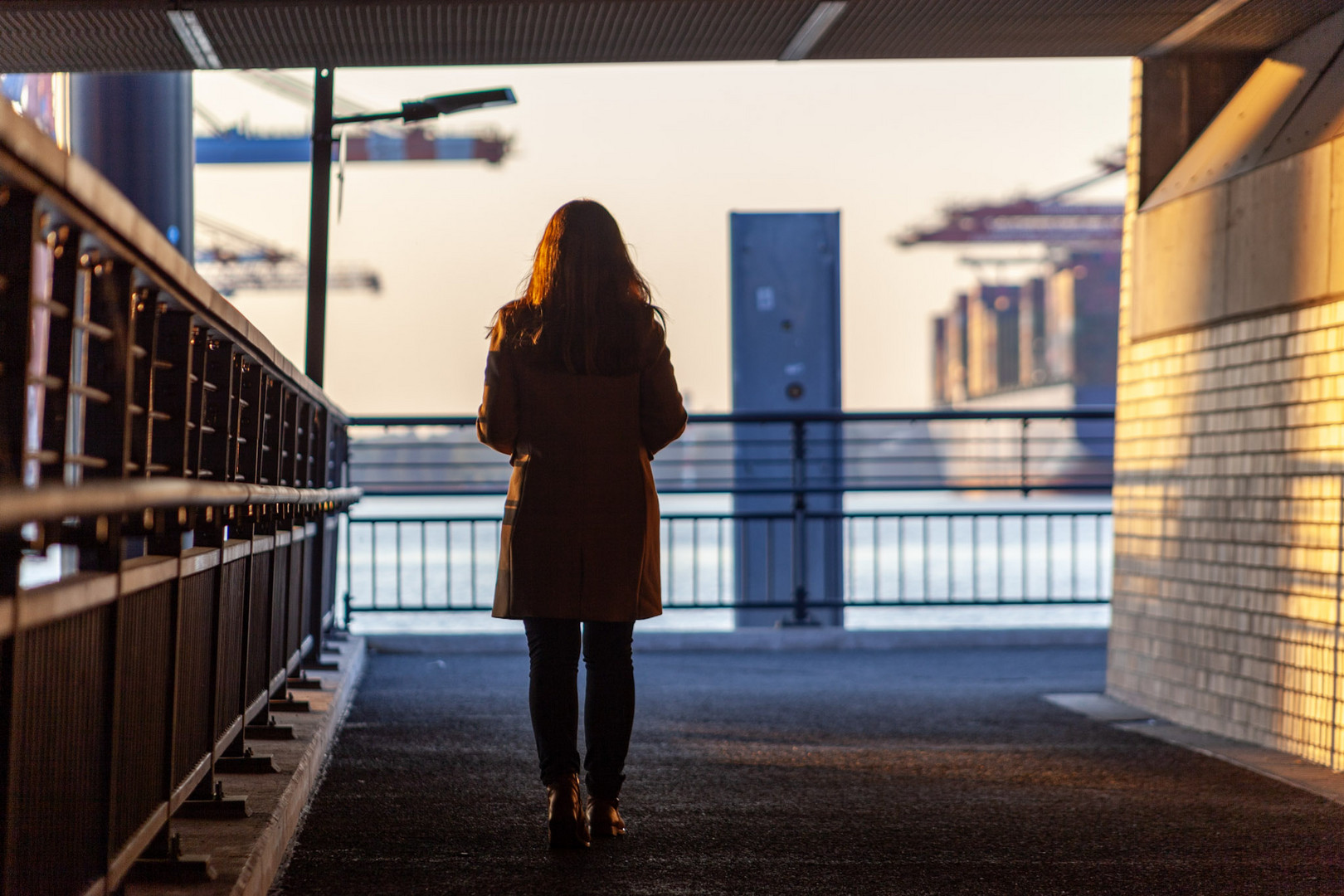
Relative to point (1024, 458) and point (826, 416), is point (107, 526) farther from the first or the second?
point (1024, 458)

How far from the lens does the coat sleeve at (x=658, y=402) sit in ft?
11.6

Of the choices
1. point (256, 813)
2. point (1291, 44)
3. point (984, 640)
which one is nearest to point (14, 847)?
point (256, 813)

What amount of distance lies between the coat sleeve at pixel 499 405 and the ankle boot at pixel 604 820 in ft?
3.05

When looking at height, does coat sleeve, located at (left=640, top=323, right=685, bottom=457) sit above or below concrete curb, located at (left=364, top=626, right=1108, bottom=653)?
above

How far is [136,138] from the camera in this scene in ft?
21.8

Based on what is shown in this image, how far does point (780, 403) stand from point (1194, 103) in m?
4.42

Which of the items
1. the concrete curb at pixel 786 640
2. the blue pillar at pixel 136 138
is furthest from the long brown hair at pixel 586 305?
the concrete curb at pixel 786 640

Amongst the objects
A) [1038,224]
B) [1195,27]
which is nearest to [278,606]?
[1195,27]

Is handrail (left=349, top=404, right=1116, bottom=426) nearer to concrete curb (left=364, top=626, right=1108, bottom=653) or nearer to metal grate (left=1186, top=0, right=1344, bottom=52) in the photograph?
concrete curb (left=364, top=626, right=1108, bottom=653)

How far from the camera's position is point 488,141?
4003 centimetres

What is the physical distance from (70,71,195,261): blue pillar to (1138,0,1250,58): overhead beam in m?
4.47

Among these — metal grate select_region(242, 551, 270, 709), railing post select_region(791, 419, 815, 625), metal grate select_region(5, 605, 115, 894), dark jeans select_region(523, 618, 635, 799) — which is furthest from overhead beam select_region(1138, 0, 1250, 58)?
metal grate select_region(5, 605, 115, 894)

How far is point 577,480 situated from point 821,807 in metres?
1.25

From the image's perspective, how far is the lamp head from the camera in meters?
7.34
